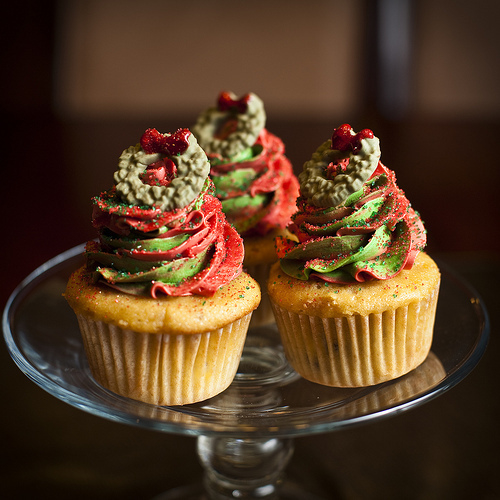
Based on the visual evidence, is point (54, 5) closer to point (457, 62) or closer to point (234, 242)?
point (457, 62)

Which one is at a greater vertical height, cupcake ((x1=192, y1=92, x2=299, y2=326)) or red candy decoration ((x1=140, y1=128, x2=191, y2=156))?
red candy decoration ((x1=140, y1=128, x2=191, y2=156))

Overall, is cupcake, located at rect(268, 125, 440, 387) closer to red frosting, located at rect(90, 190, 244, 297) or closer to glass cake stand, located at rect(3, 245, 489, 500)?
glass cake stand, located at rect(3, 245, 489, 500)

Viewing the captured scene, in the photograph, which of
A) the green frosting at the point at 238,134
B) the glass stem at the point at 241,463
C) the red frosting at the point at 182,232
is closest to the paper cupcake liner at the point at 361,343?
the red frosting at the point at 182,232

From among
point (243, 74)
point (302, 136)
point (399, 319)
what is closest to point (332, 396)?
point (399, 319)

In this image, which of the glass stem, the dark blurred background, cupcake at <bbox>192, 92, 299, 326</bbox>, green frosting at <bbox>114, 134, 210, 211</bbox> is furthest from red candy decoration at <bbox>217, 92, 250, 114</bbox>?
the dark blurred background

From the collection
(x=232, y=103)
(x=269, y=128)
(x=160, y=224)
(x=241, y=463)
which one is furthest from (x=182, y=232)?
(x=269, y=128)
